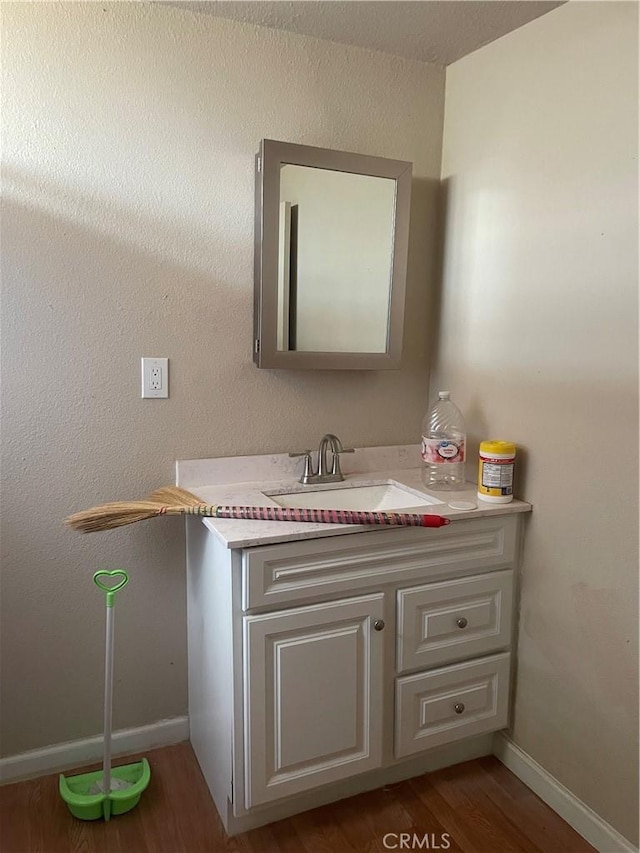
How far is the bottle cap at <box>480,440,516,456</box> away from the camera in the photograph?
1.75 metres

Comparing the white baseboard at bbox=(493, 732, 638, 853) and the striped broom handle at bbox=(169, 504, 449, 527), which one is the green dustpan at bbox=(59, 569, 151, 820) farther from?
the white baseboard at bbox=(493, 732, 638, 853)

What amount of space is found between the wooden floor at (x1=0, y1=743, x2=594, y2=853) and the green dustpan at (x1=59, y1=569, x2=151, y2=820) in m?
0.03

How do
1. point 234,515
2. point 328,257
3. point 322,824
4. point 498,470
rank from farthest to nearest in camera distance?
point 328,257, point 498,470, point 322,824, point 234,515

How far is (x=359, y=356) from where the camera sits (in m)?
1.96

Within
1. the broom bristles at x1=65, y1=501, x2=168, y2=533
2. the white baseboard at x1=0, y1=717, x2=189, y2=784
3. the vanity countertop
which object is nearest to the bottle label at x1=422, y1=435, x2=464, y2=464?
the vanity countertop

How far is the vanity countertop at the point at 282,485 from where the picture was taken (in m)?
1.50

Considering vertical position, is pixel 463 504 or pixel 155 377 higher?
pixel 155 377

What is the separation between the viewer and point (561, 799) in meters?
1.70

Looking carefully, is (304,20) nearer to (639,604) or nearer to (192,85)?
(192,85)

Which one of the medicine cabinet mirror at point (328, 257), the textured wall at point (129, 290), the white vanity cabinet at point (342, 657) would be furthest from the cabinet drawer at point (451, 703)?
the medicine cabinet mirror at point (328, 257)

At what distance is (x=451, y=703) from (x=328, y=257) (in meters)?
1.33

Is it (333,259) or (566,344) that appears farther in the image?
(333,259)

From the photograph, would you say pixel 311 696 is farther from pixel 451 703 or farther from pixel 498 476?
pixel 498 476

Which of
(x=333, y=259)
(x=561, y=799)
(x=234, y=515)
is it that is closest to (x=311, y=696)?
(x=234, y=515)
